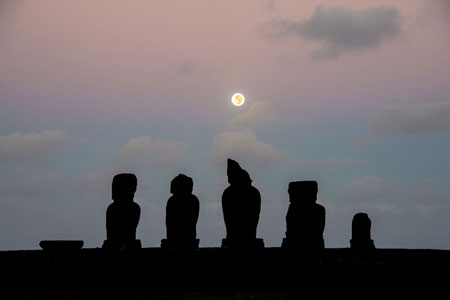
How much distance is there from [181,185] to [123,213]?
205 centimetres

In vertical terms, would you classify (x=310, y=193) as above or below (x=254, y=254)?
above

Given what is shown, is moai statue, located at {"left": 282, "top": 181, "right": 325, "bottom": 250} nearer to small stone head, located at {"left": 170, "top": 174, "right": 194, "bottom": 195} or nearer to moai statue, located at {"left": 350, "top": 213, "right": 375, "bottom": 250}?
small stone head, located at {"left": 170, "top": 174, "right": 194, "bottom": 195}

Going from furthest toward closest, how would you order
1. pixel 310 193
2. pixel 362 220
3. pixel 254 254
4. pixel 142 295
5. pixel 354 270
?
pixel 362 220
pixel 310 193
pixel 254 254
pixel 354 270
pixel 142 295

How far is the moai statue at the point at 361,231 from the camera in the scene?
2731cm

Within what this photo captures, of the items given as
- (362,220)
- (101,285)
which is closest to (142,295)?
(101,285)

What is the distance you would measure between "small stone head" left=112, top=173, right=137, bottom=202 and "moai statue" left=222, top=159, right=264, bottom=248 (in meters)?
3.19

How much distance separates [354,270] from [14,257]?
9276mm

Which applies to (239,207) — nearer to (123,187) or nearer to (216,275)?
(216,275)

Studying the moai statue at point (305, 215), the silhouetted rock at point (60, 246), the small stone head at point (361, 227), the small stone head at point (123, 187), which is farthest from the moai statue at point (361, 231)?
the silhouetted rock at point (60, 246)

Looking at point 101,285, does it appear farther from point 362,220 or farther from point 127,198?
point 362,220

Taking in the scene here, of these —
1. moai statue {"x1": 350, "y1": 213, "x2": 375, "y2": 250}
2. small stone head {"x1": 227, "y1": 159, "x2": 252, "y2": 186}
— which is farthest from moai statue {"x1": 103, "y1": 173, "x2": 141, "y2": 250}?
moai statue {"x1": 350, "y1": 213, "x2": 375, "y2": 250}

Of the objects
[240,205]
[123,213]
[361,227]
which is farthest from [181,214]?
[361,227]

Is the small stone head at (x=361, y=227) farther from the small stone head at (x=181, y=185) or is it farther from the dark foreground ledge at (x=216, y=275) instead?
the small stone head at (x=181, y=185)

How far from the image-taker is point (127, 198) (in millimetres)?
23672
